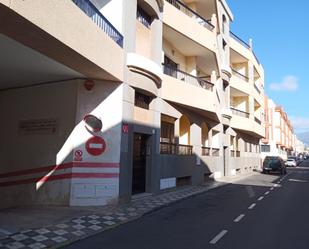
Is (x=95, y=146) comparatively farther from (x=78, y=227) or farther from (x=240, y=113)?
(x=240, y=113)

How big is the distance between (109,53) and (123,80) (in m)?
1.59

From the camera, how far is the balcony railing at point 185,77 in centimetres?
1952

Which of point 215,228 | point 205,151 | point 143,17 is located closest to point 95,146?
point 215,228

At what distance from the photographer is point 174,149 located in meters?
20.4

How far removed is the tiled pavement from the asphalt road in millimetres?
368

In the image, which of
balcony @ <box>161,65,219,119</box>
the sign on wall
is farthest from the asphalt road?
balcony @ <box>161,65,219,119</box>

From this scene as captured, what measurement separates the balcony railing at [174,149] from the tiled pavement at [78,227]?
4.51 meters

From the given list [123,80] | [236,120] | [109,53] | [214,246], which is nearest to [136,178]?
[123,80]

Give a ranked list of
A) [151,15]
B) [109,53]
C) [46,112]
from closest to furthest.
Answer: [109,53], [46,112], [151,15]

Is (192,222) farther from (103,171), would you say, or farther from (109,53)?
(109,53)

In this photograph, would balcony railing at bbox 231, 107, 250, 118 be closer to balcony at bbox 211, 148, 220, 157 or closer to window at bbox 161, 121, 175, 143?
balcony at bbox 211, 148, 220, 157

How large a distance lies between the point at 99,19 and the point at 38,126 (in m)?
4.68

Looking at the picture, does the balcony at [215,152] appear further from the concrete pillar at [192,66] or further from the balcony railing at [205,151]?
the concrete pillar at [192,66]

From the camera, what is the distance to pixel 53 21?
870 cm
